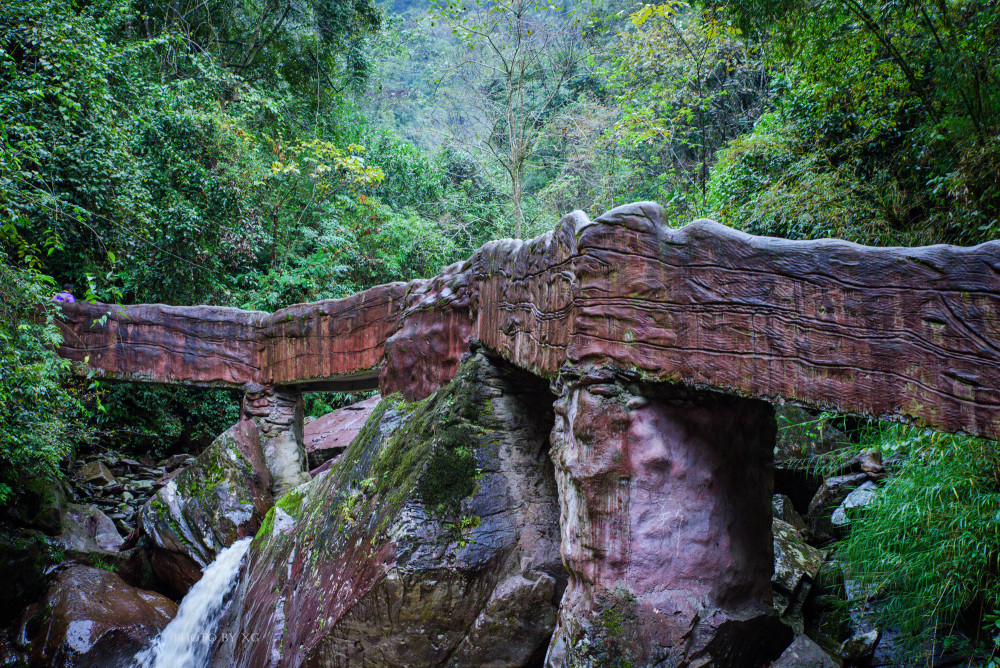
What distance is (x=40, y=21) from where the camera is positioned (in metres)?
6.80

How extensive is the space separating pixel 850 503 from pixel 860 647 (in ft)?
3.83

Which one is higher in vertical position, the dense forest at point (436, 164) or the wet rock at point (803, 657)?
the dense forest at point (436, 164)

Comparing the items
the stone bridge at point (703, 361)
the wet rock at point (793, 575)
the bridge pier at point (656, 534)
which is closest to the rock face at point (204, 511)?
the stone bridge at point (703, 361)

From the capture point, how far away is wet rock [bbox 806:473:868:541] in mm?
4605

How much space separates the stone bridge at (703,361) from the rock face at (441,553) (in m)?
0.50

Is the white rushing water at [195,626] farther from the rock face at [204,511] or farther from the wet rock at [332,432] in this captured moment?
the wet rock at [332,432]

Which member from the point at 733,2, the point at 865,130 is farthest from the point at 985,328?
the point at 865,130

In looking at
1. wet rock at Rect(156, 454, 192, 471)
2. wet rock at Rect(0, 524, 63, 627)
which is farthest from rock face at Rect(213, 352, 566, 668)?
wet rock at Rect(156, 454, 192, 471)

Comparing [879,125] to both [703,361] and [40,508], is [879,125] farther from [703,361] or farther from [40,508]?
[40,508]

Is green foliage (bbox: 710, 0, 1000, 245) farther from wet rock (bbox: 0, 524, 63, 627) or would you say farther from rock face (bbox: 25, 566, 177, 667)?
wet rock (bbox: 0, 524, 63, 627)

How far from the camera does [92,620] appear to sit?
5.60 m

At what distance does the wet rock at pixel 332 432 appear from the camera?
9.10 meters

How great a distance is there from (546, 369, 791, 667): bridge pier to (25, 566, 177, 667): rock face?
440cm

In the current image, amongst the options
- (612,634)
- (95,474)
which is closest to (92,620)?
(95,474)
